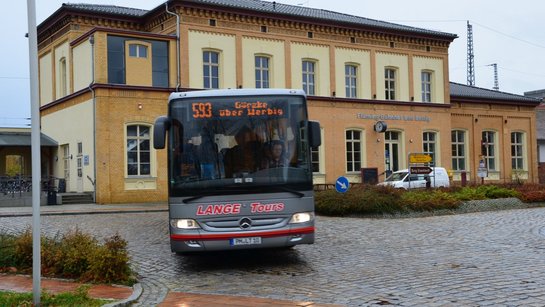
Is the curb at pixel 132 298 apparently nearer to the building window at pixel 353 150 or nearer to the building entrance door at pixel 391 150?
the building window at pixel 353 150

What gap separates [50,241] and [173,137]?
9.60 feet

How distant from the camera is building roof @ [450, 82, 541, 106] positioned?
45.0 meters

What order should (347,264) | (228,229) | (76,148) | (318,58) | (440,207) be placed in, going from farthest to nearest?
(318,58) < (76,148) < (440,207) < (347,264) < (228,229)

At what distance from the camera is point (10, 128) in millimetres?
40406

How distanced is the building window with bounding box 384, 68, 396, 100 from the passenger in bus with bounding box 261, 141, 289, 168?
30662 mm

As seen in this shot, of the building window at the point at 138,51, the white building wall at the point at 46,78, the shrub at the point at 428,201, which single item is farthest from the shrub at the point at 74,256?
the white building wall at the point at 46,78

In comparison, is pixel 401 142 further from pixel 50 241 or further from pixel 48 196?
pixel 50 241

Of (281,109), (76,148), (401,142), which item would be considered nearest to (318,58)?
(401,142)

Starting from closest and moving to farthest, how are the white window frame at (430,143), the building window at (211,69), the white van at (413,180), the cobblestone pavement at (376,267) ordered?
the cobblestone pavement at (376,267)
the white van at (413,180)
the building window at (211,69)
the white window frame at (430,143)

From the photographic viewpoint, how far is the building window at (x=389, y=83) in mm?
40281

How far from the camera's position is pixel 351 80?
38.9 meters

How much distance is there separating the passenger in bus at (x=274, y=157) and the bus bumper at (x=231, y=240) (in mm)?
1071

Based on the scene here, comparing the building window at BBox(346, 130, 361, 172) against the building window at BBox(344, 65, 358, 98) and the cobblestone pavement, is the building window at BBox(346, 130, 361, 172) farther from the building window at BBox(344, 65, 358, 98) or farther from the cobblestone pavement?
the cobblestone pavement

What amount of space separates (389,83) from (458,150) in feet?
25.9
